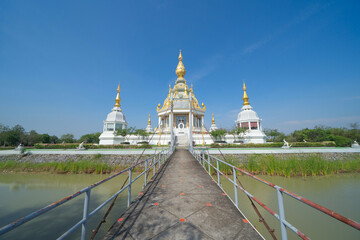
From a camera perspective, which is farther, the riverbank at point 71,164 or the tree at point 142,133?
the tree at point 142,133

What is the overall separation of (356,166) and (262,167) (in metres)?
8.60

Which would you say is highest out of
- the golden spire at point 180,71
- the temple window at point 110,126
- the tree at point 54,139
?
the golden spire at point 180,71

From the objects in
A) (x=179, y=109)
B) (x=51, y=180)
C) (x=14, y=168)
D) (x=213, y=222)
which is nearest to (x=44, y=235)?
(x=213, y=222)

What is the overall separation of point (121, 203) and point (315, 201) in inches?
365

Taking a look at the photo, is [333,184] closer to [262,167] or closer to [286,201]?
[262,167]

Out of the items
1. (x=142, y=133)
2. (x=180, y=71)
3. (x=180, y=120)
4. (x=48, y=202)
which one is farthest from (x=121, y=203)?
(x=180, y=71)

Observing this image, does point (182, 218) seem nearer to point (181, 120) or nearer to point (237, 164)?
point (237, 164)

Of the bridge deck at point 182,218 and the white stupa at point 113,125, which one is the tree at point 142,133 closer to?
the white stupa at point 113,125

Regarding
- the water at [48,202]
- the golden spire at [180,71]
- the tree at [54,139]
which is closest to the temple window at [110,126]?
the water at [48,202]

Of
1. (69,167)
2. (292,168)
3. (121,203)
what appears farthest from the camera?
(69,167)

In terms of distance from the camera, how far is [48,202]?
7465 millimetres

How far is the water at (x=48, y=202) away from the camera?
16.8 feet

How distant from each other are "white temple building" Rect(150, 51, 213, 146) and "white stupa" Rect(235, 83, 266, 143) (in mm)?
7103

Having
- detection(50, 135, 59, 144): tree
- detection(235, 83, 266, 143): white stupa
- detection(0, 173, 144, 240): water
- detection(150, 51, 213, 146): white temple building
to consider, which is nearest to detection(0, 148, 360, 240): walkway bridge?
detection(0, 173, 144, 240): water
